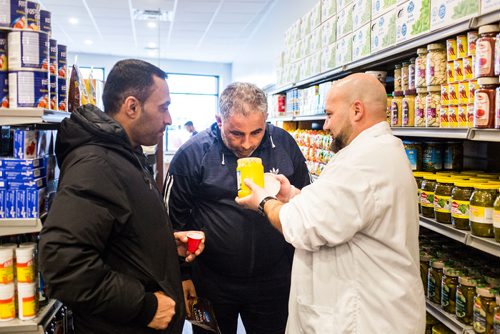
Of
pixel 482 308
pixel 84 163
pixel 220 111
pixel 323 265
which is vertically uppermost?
pixel 220 111

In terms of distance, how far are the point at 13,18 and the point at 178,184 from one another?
3.35ft

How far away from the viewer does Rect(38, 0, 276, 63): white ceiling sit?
7770mm

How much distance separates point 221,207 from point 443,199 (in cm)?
104

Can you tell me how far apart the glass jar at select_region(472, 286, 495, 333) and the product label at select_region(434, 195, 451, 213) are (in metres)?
0.36

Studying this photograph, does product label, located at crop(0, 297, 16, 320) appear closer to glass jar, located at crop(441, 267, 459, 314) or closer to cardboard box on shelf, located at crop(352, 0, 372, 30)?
glass jar, located at crop(441, 267, 459, 314)

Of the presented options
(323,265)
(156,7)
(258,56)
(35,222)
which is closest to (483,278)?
(323,265)

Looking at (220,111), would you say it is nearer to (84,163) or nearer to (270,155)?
(270,155)

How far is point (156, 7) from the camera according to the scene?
25.7 ft

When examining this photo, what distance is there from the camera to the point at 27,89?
1.76 metres

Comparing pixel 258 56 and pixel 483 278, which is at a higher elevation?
pixel 258 56

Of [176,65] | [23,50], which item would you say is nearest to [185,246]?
[23,50]

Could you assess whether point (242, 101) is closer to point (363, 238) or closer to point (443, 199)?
point (363, 238)

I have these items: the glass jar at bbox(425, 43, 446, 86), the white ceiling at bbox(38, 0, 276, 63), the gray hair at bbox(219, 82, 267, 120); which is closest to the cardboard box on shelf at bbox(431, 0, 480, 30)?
the glass jar at bbox(425, 43, 446, 86)

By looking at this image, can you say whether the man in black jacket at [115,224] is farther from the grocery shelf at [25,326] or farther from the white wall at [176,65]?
the white wall at [176,65]
